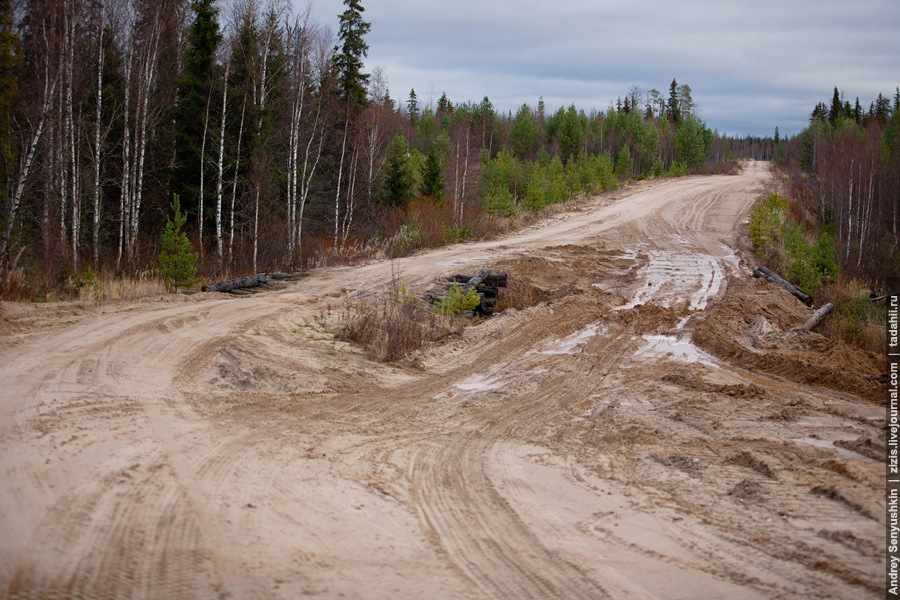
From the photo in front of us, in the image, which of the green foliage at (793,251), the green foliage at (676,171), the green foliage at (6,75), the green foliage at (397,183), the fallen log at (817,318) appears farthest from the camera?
the green foliage at (676,171)

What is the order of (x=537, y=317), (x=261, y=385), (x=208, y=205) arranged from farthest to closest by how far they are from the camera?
(x=208, y=205) < (x=537, y=317) < (x=261, y=385)

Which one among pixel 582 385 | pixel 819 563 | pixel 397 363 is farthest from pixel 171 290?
pixel 819 563

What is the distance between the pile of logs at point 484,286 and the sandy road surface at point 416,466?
207 centimetres

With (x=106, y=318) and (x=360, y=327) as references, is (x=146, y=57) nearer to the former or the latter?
(x=106, y=318)

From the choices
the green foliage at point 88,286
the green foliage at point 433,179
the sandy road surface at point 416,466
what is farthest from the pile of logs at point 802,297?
the green foliage at point 433,179

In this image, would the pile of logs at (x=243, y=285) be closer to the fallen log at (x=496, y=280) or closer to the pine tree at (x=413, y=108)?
the fallen log at (x=496, y=280)

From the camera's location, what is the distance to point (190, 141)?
2284 centimetres

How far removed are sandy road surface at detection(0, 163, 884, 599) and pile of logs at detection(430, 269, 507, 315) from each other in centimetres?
207

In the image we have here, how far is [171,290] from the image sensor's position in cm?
1359

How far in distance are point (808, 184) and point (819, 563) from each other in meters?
60.7

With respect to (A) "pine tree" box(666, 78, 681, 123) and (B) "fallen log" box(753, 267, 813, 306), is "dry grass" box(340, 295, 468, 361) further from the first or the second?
(A) "pine tree" box(666, 78, 681, 123)

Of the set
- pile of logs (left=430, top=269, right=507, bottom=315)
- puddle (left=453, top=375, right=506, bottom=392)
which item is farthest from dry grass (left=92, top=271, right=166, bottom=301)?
puddle (left=453, top=375, right=506, bottom=392)

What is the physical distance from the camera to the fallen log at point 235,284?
43.8 feet

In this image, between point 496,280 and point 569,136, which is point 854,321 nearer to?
point 496,280
